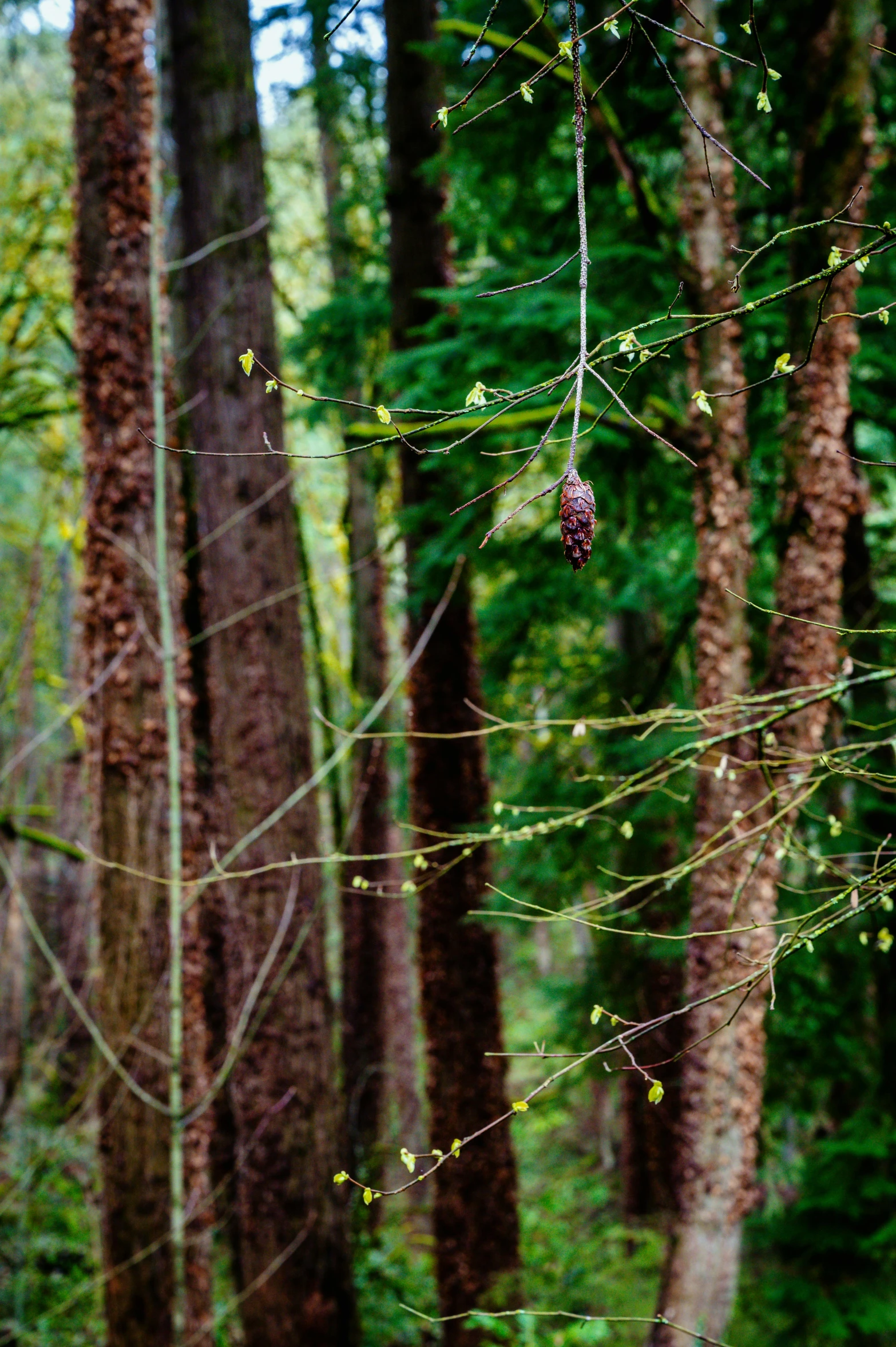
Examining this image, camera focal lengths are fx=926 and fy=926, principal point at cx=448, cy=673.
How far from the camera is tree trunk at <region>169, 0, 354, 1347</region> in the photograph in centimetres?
452

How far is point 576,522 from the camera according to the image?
1046 millimetres

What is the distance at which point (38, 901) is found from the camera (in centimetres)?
1416

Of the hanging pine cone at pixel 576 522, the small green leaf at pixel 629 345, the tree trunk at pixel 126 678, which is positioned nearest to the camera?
the hanging pine cone at pixel 576 522

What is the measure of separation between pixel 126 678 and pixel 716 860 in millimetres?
2511

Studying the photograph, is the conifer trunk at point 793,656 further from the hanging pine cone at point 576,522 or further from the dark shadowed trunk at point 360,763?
the dark shadowed trunk at point 360,763

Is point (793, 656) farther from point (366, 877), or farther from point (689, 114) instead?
point (366, 877)

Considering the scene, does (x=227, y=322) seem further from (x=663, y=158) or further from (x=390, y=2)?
(x=663, y=158)

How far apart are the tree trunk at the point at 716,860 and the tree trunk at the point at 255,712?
5.88ft

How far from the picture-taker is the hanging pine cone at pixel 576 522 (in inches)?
41.0

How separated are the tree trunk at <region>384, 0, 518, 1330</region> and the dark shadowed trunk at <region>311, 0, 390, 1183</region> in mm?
1252

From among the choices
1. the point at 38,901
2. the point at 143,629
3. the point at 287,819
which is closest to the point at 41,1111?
the point at 38,901

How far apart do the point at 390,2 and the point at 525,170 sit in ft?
6.77

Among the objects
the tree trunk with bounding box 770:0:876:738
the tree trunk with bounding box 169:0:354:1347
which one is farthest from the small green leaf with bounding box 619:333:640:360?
the tree trunk with bounding box 169:0:354:1347

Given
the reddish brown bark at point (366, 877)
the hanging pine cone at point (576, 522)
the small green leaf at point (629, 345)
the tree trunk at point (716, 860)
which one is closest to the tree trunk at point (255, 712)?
the tree trunk at point (716, 860)
